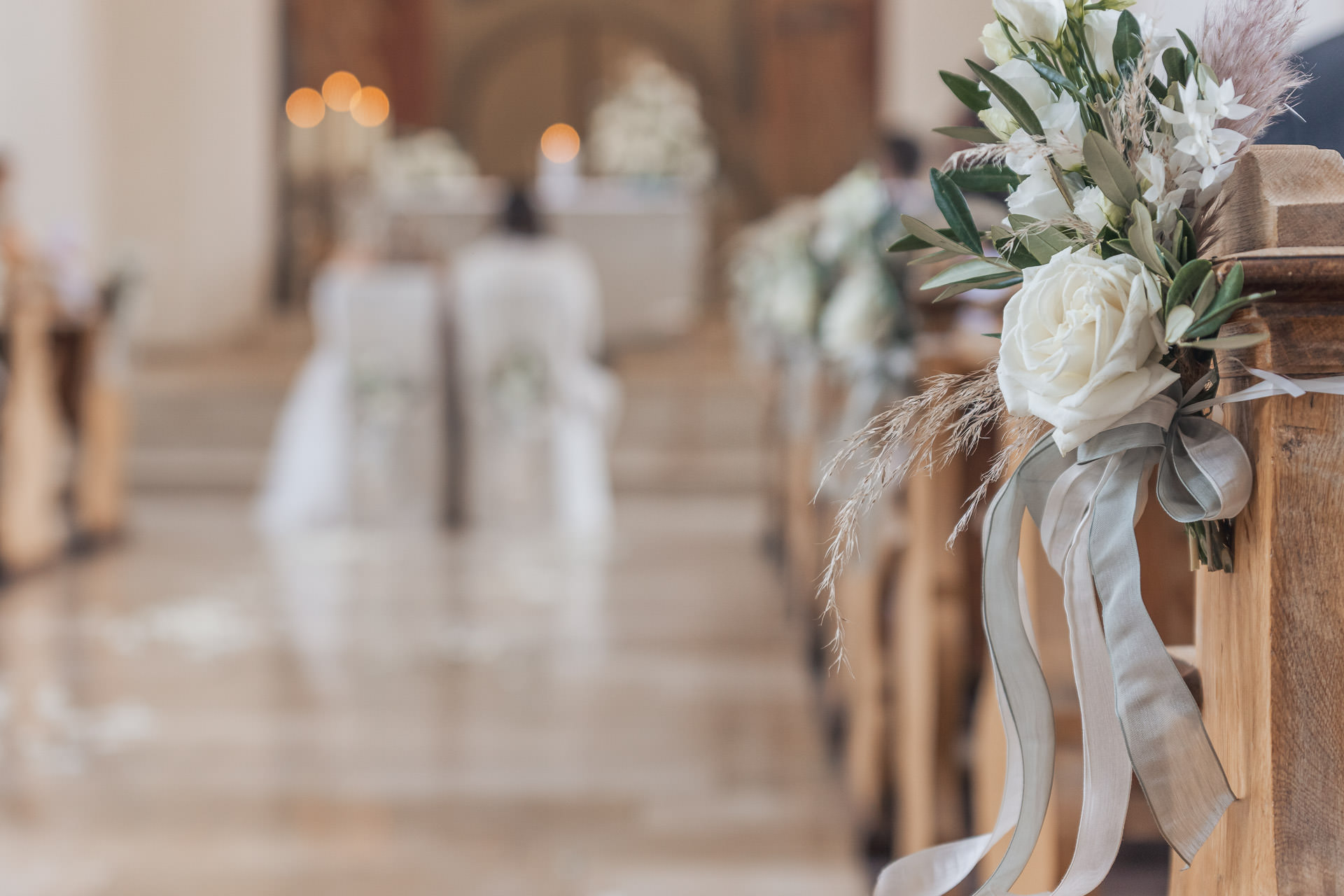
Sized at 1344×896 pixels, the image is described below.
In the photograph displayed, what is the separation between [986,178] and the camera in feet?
2.60

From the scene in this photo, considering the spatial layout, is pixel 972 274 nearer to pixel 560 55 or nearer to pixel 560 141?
pixel 560 141

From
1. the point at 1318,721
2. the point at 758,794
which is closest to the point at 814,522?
the point at 758,794

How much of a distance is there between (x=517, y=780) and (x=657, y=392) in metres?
4.69

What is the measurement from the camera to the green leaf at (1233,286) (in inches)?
24.4

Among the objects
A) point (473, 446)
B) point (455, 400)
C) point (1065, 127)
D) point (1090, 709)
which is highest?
point (1065, 127)

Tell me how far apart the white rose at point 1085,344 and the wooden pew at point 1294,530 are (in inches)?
1.8

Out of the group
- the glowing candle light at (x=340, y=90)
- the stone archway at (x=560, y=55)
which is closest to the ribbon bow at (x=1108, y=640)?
the glowing candle light at (x=340, y=90)

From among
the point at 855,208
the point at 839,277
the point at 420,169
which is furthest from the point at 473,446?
the point at 420,169

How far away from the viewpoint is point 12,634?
12.2 ft

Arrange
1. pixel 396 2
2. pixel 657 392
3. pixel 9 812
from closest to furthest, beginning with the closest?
pixel 9 812
pixel 657 392
pixel 396 2

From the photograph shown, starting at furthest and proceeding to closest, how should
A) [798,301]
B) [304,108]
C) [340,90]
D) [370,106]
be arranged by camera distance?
1. [370,106]
2. [340,90]
3. [304,108]
4. [798,301]

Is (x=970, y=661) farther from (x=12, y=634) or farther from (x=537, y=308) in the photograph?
(x=537, y=308)

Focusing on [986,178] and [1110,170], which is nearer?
[1110,170]

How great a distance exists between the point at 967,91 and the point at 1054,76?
60 millimetres
